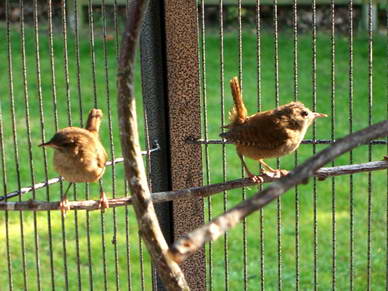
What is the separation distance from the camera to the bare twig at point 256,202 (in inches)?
61.2

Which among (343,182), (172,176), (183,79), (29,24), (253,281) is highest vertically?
(29,24)

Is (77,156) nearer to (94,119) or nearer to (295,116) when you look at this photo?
(94,119)

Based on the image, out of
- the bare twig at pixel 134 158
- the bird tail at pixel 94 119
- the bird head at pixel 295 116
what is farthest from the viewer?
the bird head at pixel 295 116

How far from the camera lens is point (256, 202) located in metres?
1.67

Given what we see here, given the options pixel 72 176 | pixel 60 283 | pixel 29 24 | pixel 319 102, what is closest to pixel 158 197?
pixel 72 176

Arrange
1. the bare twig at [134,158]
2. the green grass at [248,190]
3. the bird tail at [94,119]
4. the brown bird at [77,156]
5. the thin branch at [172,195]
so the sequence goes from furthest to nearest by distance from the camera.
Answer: the green grass at [248,190] → the bird tail at [94,119] → the brown bird at [77,156] → the thin branch at [172,195] → the bare twig at [134,158]

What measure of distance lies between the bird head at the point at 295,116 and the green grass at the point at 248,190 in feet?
7.19

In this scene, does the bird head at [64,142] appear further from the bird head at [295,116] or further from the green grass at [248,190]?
the green grass at [248,190]

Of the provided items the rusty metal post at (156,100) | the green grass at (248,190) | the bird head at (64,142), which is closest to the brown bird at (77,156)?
the bird head at (64,142)

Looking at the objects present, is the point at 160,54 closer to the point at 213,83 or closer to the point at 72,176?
the point at 72,176

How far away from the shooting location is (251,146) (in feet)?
10.4

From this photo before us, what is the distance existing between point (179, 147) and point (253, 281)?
6.83 feet

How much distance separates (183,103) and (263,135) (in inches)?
29.1

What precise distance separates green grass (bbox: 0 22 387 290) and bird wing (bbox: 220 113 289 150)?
7.21ft
